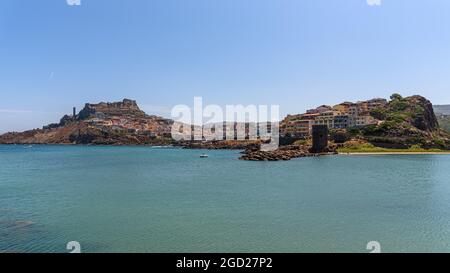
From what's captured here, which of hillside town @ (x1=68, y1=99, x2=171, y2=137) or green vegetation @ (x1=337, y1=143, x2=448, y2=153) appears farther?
hillside town @ (x1=68, y1=99, x2=171, y2=137)

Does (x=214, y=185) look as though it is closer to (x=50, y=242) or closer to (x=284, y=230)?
(x=284, y=230)

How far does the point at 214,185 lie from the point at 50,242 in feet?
59.7

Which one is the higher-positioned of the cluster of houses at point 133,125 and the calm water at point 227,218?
the cluster of houses at point 133,125

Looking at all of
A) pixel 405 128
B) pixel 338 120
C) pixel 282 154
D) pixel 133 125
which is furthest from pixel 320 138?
pixel 133 125

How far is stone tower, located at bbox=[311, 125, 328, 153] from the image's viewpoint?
251 ft

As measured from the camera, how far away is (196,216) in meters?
17.2

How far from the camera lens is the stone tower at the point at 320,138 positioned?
76438mm

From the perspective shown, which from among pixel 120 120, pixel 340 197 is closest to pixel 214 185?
pixel 340 197

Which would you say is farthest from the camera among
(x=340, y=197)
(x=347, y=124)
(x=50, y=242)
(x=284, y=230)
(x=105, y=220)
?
(x=347, y=124)

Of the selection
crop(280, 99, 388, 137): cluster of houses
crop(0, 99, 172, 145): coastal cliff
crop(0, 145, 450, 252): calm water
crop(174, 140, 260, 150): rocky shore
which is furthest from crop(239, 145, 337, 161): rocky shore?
crop(0, 99, 172, 145): coastal cliff

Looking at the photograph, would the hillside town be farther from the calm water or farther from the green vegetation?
the calm water

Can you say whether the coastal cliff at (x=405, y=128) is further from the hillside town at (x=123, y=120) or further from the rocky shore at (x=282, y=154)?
the hillside town at (x=123, y=120)

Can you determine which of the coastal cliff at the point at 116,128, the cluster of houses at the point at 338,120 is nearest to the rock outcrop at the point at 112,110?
the coastal cliff at the point at 116,128

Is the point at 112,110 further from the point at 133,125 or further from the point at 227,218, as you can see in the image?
the point at 227,218
